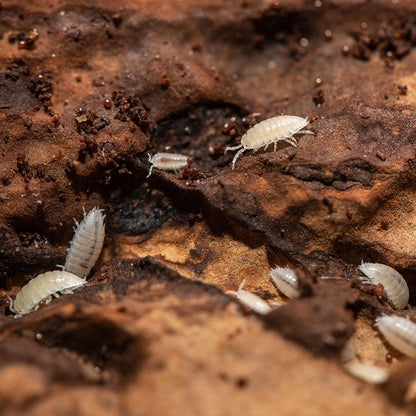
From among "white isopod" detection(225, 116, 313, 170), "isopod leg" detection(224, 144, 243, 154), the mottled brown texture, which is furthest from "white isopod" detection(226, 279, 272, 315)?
"isopod leg" detection(224, 144, 243, 154)

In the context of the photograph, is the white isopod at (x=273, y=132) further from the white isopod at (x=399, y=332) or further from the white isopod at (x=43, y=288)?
the white isopod at (x=43, y=288)

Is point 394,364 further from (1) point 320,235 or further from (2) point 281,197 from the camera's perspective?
(2) point 281,197

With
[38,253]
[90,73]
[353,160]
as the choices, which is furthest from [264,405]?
[90,73]

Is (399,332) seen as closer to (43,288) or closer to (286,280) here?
(286,280)

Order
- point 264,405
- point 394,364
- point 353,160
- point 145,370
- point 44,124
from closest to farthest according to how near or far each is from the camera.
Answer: point 264,405 < point 145,370 < point 394,364 < point 353,160 < point 44,124

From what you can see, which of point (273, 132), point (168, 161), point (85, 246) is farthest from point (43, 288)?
point (273, 132)

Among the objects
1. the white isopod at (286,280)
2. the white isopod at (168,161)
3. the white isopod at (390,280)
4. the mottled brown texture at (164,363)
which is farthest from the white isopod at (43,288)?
the white isopod at (390,280)
